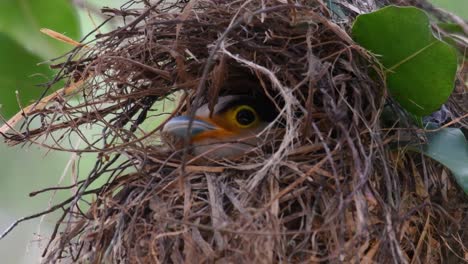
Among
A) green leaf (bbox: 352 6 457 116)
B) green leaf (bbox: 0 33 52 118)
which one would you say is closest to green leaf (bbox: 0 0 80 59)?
green leaf (bbox: 0 33 52 118)

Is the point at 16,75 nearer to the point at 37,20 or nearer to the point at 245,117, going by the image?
the point at 37,20

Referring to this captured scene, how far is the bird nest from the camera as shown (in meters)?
1.25

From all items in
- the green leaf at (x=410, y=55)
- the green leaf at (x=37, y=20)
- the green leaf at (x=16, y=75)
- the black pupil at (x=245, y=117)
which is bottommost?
the black pupil at (x=245, y=117)

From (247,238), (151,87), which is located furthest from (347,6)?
(247,238)

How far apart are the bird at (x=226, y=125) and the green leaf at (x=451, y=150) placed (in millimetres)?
344

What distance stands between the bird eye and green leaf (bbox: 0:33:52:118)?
1.54ft

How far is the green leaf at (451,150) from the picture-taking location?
1.38 metres

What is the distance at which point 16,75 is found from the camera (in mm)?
1902

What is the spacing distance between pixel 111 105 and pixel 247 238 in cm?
60

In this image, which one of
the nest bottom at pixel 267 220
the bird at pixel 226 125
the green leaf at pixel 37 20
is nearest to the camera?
the nest bottom at pixel 267 220

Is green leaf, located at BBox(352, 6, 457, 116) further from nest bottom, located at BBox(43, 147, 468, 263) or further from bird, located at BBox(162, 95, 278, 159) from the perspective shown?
bird, located at BBox(162, 95, 278, 159)

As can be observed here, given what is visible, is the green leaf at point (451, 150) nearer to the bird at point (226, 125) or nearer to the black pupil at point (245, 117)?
the bird at point (226, 125)

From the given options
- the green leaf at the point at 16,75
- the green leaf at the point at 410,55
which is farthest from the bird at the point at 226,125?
the green leaf at the point at 16,75

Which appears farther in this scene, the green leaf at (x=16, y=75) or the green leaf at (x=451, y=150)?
the green leaf at (x=16, y=75)
